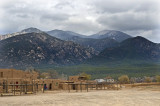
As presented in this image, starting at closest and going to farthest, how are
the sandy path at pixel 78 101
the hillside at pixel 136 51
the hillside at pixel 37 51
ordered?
the sandy path at pixel 78 101 < the hillside at pixel 37 51 < the hillside at pixel 136 51

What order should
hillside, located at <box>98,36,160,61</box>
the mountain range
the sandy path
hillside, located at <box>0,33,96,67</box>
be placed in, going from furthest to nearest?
hillside, located at <box>98,36,160,61</box>, the mountain range, hillside, located at <box>0,33,96,67</box>, the sandy path

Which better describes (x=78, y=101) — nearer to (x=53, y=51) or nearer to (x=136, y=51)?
(x=53, y=51)

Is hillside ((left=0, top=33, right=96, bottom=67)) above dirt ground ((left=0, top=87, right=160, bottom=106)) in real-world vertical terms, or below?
above

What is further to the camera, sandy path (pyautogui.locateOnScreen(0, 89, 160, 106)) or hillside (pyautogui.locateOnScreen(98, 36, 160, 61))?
hillside (pyautogui.locateOnScreen(98, 36, 160, 61))

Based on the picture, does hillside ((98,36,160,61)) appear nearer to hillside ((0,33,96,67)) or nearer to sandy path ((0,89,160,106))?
hillside ((0,33,96,67))

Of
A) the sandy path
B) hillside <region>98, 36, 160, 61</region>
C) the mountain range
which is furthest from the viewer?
hillside <region>98, 36, 160, 61</region>

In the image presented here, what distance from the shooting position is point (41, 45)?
132750mm

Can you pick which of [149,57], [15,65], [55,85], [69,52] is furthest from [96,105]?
[149,57]

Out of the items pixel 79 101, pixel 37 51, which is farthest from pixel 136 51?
pixel 79 101

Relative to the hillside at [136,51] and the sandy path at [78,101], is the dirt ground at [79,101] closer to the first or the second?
the sandy path at [78,101]

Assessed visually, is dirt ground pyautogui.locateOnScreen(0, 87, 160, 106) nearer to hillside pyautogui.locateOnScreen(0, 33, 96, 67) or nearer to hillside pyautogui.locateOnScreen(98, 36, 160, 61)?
hillside pyautogui.locateOnScreen(0, 33, 96, 67)

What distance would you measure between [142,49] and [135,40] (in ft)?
37.7

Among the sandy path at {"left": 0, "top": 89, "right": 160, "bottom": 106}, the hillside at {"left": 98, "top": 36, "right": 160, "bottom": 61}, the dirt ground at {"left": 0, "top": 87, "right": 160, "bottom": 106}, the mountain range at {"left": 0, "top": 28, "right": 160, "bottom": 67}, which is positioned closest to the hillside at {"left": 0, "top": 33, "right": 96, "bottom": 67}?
the mountain range at {"left": 0, "top": 28, "right": 160, "bottom": 67}

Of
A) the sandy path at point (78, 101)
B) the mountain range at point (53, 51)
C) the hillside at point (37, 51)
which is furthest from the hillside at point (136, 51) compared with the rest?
the sandy path at point (78, 101)
